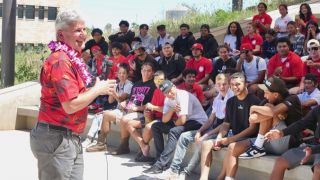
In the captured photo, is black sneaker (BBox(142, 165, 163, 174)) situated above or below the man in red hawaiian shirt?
below

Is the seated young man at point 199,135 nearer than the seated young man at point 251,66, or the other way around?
the seated young man at point 199,135

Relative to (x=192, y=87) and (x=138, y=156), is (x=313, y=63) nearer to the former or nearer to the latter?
(x=192, y=87)

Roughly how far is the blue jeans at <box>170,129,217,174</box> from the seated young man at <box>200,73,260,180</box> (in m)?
0.24

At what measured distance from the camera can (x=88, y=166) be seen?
7.94 m

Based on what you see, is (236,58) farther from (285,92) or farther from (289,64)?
(285,92)

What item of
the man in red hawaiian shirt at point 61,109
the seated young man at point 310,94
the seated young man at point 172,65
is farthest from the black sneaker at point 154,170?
the man in red hawaiian shirt at point 61,109

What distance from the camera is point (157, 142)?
25.3 ft

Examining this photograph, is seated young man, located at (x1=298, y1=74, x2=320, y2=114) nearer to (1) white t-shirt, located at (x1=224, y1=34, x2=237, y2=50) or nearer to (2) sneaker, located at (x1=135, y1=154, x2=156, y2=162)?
(2) sneaker, located at (x1=135, y1=154, x2=156, y2=162)

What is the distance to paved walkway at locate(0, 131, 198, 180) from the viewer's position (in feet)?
24.1

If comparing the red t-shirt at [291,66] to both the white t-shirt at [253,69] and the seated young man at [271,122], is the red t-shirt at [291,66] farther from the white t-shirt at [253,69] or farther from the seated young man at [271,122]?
the seated young man at [271,122]

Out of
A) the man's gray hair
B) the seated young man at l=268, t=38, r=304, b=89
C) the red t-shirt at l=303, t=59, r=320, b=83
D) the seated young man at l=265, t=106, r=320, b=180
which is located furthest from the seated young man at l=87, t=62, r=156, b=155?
the man's gray hair

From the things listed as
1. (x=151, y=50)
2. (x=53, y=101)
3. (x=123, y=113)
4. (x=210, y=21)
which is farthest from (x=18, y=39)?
(x=53, y=101)

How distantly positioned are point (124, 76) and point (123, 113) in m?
0.76

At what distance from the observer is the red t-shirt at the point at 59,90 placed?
3473mm
